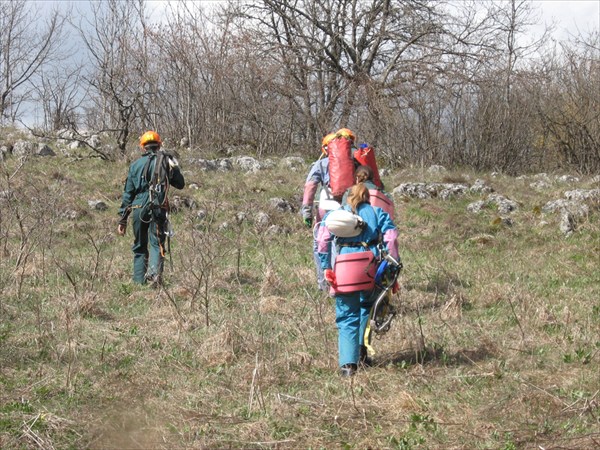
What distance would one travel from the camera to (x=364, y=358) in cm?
572

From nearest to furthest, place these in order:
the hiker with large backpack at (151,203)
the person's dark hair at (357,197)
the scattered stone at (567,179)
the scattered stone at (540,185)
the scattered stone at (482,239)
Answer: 1. the person's dark hair at (357,197)
2. the hiker with large backpack at (151,203)
3. the scattered stone at (482,239)
4. the scattered stone at (540,185)
5. the scattered stone at (567,179)

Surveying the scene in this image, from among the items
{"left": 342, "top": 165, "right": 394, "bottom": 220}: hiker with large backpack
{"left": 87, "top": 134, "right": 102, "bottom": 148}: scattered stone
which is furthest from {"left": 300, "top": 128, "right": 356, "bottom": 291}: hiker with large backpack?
{"left": 87, "top": 134, "right": 102, "bottom": 148}: scattered stone

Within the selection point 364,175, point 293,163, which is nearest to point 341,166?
point 364,175

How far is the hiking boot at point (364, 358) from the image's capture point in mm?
5659

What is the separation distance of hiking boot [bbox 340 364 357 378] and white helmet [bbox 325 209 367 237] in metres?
0.91

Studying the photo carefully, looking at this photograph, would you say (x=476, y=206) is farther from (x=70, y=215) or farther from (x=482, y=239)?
(x=70, y=215)

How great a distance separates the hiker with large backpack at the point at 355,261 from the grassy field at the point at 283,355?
0.24 meters

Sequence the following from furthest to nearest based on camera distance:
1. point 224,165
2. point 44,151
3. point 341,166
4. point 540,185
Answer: point 224,165 < point 44,151 < point 540,185 < point 341,166

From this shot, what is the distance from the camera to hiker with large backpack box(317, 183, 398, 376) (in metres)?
5.34

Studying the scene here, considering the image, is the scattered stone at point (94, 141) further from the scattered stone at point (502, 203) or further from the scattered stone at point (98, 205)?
the scattered stone at point (502, 203)

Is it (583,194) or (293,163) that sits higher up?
(293,163)

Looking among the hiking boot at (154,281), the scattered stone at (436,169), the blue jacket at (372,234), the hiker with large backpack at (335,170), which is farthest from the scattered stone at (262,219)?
the blue jacket at (372,234)

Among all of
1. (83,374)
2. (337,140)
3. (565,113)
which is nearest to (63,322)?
(83,374)

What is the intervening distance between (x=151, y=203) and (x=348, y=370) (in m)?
3.65
